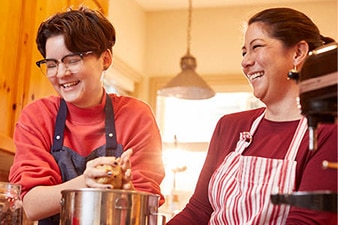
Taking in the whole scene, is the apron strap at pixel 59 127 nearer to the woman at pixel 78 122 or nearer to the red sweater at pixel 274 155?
the woman at pixel 78 122

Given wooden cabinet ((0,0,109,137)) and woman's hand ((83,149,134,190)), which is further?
wooden cabinet ((0,0,109,137))

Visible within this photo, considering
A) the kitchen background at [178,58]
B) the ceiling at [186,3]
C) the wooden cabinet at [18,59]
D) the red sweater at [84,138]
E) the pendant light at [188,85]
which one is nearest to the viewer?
the red sweater at [84,138]

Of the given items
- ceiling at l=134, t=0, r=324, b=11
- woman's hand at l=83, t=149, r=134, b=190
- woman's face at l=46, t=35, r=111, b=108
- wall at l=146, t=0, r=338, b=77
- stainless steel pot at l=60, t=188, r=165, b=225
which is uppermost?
ceiling at l=134, t=0, r=324, b=11

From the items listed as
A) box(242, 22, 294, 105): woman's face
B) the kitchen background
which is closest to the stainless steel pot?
box(242, 22, 294, 105): woman's face

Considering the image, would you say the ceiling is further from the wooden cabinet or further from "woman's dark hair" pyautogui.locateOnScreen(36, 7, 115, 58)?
"woman's dark hair" pyautogui.locateOnScreen(36, 7, 115, 58)

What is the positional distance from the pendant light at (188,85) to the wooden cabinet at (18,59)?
128 centimetres

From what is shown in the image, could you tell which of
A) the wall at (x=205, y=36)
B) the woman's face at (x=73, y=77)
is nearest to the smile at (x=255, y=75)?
the woman's face at (x=73, y=77)

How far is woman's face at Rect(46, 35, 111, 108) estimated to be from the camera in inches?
58.2

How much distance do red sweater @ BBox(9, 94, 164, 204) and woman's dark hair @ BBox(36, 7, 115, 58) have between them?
161 mm

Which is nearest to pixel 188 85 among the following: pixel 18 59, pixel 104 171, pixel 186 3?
pixel 186 3

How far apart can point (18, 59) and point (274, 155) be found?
4.01 feet

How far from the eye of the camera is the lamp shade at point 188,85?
3.53 metres

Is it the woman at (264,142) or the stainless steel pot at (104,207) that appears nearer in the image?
the stainless steel pot at (104,207)

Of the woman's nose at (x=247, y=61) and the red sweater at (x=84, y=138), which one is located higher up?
the woman's nose at (x=247, y=61)
